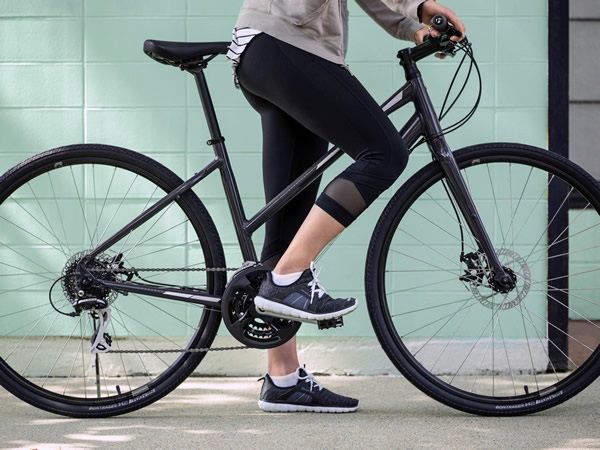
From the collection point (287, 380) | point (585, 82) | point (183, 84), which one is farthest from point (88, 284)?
point (585, 82)

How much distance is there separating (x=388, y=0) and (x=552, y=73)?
3.37 ft

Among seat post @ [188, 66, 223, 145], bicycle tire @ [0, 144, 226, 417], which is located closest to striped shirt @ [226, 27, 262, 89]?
seat post @ [188, 66, 223, 145]

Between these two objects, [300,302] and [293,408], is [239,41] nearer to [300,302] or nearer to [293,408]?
[300,302]

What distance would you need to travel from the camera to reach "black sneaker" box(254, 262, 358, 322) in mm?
2068

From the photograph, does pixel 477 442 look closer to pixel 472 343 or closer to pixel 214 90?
pixel 472 343

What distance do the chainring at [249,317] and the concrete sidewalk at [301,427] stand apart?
267 millimetres

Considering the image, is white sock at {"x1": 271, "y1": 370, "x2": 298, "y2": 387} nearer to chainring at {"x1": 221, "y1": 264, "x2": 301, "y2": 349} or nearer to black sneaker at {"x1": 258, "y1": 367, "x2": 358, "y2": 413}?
black sneaker at {"x1": 258, "y1": 367, "x2": 358, "y2": 413}

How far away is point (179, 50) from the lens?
2.12 meters

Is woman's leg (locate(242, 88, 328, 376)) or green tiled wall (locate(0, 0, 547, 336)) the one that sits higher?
green tiled wall (locate(0, 0, 547, 336))

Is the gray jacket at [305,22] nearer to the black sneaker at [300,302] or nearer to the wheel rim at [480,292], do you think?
the black sneaker at [300,302]

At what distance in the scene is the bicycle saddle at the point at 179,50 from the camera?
210 centimetres

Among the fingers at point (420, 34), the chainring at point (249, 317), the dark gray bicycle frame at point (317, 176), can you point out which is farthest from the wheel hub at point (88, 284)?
the fingers at point (420, 34)

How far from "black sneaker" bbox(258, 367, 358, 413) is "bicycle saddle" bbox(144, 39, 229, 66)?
106cm

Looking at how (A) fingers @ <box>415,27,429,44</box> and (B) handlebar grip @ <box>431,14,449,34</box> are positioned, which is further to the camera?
(A) fingers @ <box>415,27,429,44</box>
